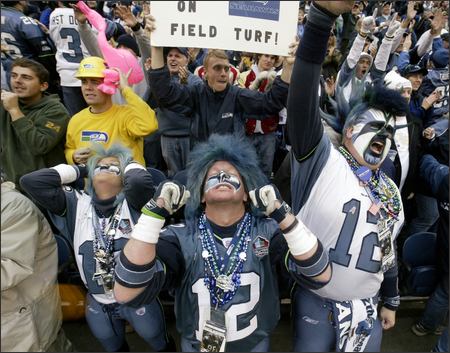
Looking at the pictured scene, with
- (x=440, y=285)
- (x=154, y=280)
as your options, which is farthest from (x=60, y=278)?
(x=440, y=285)

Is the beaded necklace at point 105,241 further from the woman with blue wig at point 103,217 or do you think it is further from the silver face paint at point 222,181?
the silver face paint at point 222,181

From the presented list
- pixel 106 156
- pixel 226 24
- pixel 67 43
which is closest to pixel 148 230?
pixel 106 156

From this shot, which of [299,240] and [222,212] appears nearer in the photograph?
[299,240]

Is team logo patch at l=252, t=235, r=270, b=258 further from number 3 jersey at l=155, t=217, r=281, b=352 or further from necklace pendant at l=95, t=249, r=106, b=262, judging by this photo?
necklace pendant at l=95, t=249, r=106, b=262

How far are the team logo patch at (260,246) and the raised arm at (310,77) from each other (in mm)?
439

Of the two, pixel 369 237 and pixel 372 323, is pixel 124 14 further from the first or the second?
pixel 372 323

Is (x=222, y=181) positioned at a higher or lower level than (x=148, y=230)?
higher

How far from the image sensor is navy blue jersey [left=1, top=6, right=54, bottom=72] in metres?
4.01

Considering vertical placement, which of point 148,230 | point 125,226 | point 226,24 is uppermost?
point 226,24

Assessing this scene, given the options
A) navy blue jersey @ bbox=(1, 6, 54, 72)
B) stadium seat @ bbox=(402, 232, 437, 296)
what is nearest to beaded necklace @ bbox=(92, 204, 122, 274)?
stadium seat @ bbox=(402, 232, 437, 296)

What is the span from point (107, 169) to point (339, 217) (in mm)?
1238

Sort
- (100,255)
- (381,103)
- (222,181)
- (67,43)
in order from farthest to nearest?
(67,43), (100,255), (381,103), (222,181)

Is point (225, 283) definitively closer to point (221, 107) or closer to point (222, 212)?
point (222, 212)

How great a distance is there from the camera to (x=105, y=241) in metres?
2.10
